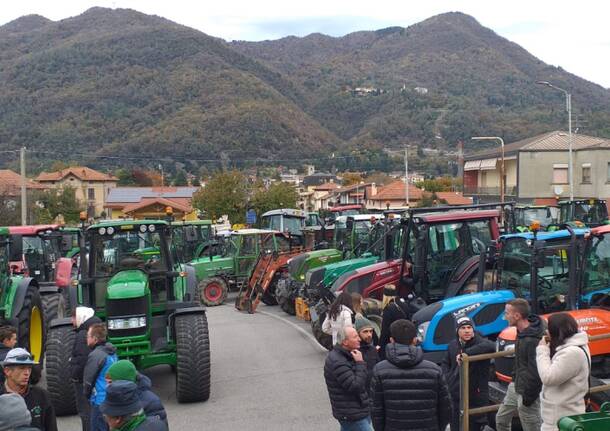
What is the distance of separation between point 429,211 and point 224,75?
479 ft

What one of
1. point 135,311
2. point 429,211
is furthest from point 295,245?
point 135,311

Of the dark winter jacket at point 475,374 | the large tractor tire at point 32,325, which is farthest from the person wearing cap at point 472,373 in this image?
the large tractor tire at point 32,325

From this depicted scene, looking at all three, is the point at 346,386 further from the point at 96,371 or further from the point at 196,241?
the point at 196,241

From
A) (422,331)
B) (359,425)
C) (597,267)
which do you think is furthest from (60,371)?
(597,267)

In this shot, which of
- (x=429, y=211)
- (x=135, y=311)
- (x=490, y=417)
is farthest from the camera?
(x=429, y=211)

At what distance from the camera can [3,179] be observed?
192 feet

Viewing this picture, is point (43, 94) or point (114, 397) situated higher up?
point (43, 94)

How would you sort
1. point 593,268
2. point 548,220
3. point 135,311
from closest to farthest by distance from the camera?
1. point 593,268
2. point 135,311
3. point 548,220

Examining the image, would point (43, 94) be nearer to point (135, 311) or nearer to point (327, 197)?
point (327, 197)

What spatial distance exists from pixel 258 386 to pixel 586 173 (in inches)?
1430

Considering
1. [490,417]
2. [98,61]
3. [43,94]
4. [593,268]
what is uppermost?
[98,61]

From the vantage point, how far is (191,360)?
998cm

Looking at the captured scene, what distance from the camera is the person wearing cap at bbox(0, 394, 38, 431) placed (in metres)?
4.57

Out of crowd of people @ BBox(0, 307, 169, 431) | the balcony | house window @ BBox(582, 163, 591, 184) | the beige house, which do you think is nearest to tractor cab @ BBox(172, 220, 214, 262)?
crowd of people @ BBox(0, 307, 169, 431)
